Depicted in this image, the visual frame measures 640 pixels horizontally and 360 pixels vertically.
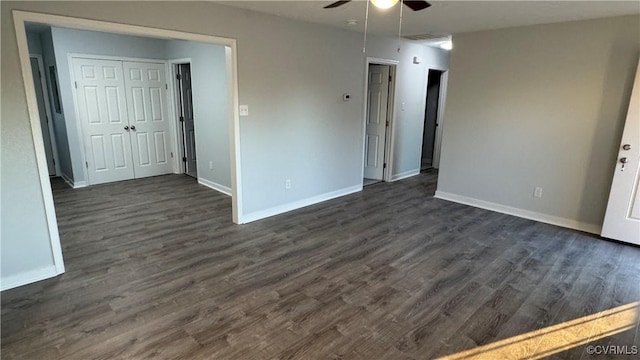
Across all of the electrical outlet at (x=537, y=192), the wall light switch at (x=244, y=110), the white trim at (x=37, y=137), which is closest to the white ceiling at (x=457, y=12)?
the wall light switch at (x=244, y=110)

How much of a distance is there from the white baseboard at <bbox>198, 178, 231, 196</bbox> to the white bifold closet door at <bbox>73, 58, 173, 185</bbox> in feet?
3.81

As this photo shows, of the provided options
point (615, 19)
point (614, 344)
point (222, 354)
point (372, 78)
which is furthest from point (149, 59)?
point (614, 344)

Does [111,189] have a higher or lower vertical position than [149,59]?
lower

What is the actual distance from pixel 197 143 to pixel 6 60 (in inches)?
134

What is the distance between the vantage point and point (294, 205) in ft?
15.9

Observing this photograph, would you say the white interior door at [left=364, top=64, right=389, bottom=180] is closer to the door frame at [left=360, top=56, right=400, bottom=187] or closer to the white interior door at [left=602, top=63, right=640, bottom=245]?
the door frame at [left=360, top=56, right=400, bottom=187]

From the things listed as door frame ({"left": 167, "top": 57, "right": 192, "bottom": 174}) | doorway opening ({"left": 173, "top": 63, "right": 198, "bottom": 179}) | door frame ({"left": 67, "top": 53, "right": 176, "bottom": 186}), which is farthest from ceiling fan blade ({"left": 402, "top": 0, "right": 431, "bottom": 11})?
door frame ({"left": 67, "top": 53, "right": 176, "bottom": 186})

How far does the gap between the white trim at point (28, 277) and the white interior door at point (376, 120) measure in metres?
4.85

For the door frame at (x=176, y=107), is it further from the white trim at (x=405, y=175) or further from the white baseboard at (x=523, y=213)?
the white baseboard at (x=523, y=213)

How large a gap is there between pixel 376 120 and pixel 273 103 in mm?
2541

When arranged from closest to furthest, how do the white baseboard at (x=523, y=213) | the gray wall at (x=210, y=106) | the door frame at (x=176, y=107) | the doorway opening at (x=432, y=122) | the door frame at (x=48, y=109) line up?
the white baseboard at (x=523, y=213) → the gray wall at (x=210, y=106) → the door frame at (x=48, y=109) → the door frame at (x=176, y=107) → the doorway opening at (x=432, y=122)

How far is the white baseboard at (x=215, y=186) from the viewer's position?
17.8ft

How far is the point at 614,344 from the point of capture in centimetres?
228

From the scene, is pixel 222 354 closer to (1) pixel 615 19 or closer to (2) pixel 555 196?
(2) pixel 555 196
